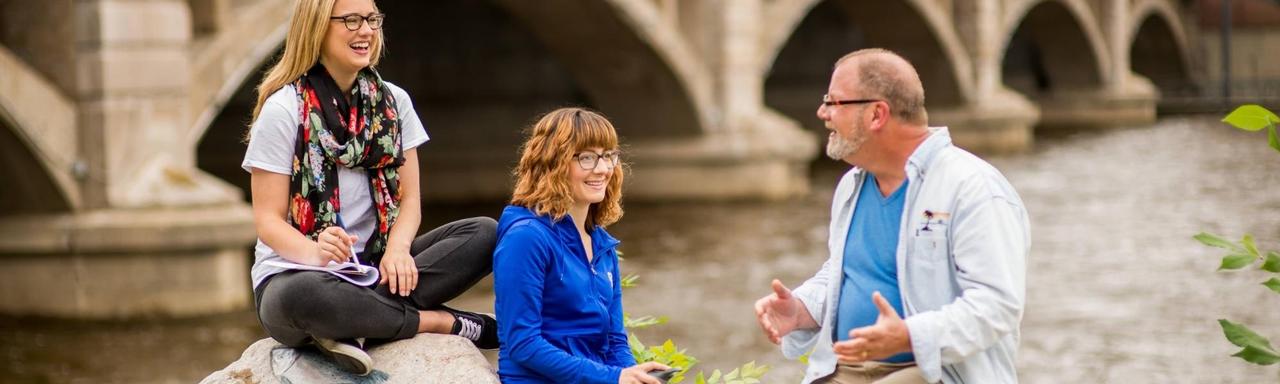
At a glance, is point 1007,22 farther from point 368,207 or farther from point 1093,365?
point 368,207

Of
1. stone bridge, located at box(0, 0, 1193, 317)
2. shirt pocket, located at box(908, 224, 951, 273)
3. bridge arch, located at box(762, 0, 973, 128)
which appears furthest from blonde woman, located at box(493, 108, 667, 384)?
bridge arch, located at box(762, 0, 973, 128)

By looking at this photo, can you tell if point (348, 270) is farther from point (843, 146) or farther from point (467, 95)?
point (467, 95)

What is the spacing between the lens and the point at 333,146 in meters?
4.37

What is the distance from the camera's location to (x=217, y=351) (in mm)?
12094

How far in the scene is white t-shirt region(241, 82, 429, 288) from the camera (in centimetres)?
433

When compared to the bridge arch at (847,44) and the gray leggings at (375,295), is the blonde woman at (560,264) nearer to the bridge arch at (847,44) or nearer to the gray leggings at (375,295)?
the gray leggings at (375,295)

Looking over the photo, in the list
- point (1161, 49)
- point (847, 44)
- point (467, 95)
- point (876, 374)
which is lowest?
point (1161, 49)

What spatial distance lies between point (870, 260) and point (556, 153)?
777 mm

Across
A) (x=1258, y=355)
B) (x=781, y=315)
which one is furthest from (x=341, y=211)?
(x=1258, y=355)

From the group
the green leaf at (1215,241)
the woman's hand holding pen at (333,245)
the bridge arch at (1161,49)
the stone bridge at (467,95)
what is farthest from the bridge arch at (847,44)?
the green leaf at (1215,241)

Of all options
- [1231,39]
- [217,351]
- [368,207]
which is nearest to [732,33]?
[217,351]

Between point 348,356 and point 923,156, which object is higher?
point 923,156

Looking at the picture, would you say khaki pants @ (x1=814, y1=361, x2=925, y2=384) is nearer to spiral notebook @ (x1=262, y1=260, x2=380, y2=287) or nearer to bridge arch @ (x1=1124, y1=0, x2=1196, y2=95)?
spiral notebook @ (x1=262, y1=260, x2=380, y2=287)

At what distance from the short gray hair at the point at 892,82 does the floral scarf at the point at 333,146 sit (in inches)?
51.8
